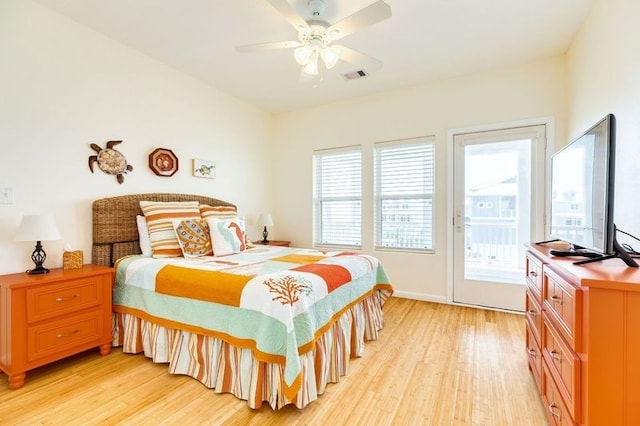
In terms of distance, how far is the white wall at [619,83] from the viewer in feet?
5.30

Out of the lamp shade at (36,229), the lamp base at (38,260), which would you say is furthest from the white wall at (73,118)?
the lamp shade at (36,229)

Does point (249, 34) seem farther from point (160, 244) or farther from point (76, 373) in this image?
point (76, 373)

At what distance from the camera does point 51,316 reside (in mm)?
1936

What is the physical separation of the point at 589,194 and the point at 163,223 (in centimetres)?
296

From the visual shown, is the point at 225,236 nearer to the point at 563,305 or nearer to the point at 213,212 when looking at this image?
the point at 213,212

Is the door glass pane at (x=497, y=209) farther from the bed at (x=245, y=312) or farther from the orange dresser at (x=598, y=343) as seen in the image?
the orange dresser at (x=598, y=343)

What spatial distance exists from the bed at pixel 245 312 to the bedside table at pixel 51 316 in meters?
0.16

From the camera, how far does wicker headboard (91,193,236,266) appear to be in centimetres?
250

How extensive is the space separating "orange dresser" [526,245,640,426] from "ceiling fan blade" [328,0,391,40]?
1.56 metres

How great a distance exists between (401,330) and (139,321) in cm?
218

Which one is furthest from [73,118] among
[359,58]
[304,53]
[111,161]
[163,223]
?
[359,58]

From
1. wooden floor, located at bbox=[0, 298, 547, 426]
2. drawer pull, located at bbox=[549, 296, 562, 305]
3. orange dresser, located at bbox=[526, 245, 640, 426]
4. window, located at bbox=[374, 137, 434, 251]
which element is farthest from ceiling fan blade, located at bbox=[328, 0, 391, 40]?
wooden floor, located at bbox=[0, 298, 547, 426]

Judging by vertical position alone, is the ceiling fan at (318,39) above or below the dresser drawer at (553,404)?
above

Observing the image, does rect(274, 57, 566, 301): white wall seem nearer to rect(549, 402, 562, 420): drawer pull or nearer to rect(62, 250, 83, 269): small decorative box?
rect(549, 402, 562, 420): drawer pull
